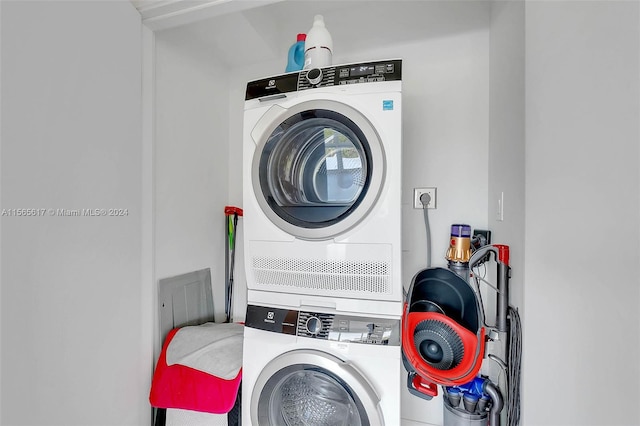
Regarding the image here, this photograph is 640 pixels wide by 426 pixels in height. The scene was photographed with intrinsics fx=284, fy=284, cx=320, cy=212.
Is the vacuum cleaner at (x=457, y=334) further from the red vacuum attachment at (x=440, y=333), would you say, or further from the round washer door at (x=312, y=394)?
the round washer door at (x=312, y=394)

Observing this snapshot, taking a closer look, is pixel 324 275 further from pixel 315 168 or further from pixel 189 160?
pixel 189 160

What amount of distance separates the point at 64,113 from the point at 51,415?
3.60 feet

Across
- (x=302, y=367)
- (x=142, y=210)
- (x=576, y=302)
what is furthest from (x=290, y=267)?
(x=576, y=302)

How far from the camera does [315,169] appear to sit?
1.29m

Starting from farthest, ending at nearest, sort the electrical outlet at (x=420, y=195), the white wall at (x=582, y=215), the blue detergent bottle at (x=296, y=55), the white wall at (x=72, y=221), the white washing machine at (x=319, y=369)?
the electrical outlet at (x=420, y=195) → the blue detergent bottle at (x=296, y=55) → the white washing machine at (x=319, y=369) → the white wall at (x=72, y=221) → the white wall at (x=582, y=215)

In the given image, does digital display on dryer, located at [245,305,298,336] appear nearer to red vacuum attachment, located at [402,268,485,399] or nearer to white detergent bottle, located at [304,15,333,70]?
red vacuum attachment, located at [402,268,485,399]

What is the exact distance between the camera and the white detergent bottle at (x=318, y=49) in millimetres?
1231

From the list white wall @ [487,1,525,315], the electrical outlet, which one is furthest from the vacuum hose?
the electrical outlet

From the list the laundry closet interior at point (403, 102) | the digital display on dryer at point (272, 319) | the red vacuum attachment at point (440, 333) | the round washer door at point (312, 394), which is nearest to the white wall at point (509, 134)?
the laundry closet interior at point (403, 102)

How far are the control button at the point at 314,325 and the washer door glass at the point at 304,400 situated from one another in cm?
12

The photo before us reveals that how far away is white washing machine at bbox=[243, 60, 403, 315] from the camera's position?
1.07 meters

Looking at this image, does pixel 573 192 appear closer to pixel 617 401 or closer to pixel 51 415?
pixel 617 401

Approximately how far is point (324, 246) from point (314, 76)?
69cm

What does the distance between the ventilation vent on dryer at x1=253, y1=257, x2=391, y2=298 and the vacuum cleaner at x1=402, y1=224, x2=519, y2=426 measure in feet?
0.79
